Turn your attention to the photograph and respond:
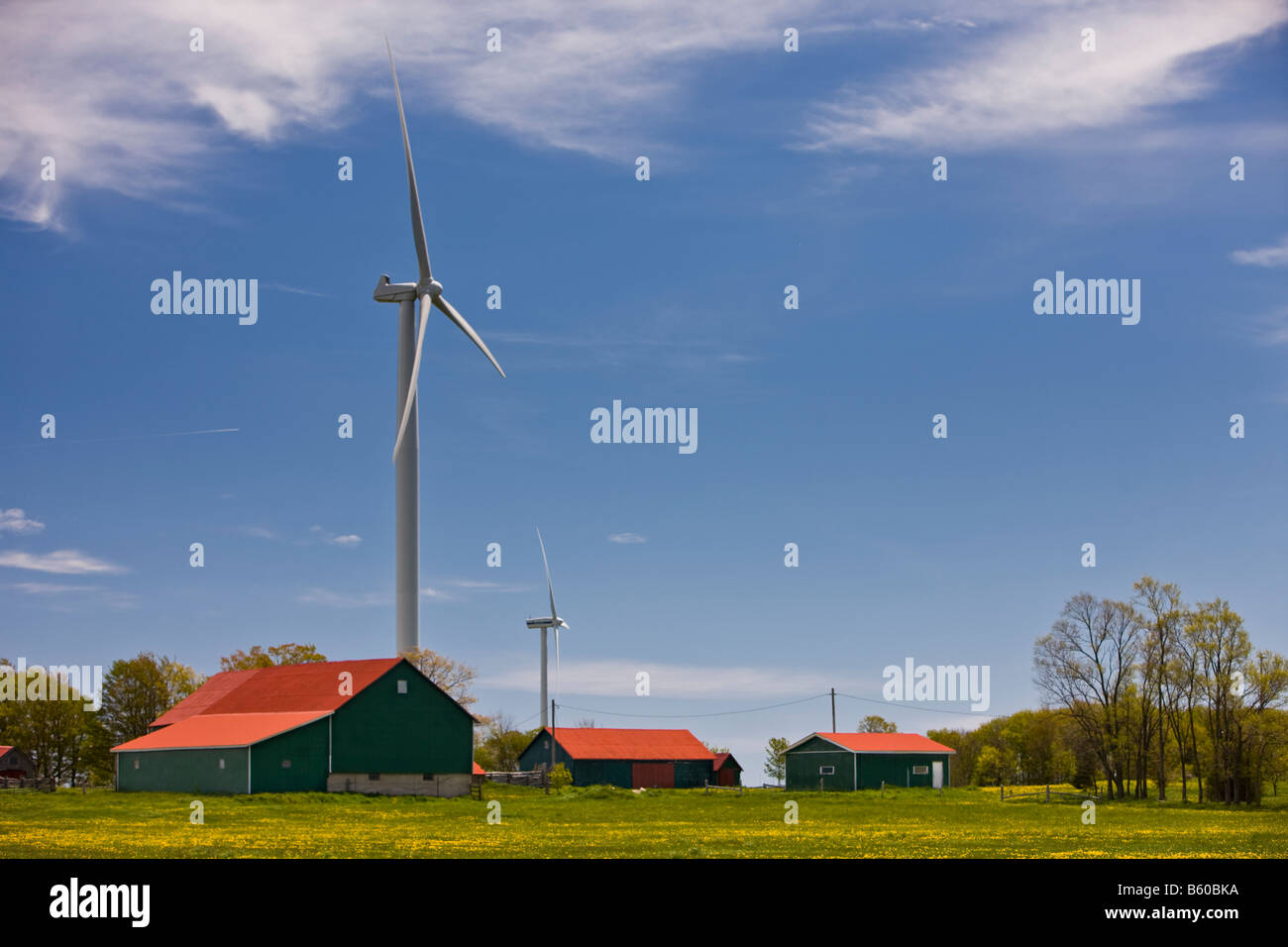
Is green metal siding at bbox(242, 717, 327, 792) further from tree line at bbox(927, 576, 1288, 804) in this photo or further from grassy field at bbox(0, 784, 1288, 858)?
tree line at bbox(927, 576, 1288, 804)

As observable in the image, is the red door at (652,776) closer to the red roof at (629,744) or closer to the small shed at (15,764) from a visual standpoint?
the red roof at (629,744)

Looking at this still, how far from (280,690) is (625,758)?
144ft

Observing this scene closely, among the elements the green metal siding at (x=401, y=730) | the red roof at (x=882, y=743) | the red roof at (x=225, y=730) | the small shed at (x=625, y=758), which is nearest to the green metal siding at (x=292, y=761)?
the red roof at (x=225, y=730)

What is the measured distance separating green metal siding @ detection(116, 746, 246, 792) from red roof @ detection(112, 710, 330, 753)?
44 centimetres

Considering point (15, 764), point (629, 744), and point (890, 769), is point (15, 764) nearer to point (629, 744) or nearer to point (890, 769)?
point (629, 744)

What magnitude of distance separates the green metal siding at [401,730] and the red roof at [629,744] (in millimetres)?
38310

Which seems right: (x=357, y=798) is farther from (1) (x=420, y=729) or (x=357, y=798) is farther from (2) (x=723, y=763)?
(2) (x=723, y=763)

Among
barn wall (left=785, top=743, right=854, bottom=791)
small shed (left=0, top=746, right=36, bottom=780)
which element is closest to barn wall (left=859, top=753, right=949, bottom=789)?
barn wall (left=785, top=743, right=854, bottom=791)

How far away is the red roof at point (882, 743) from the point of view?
9712 centimetres

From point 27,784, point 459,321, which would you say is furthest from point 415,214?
point 27,784
